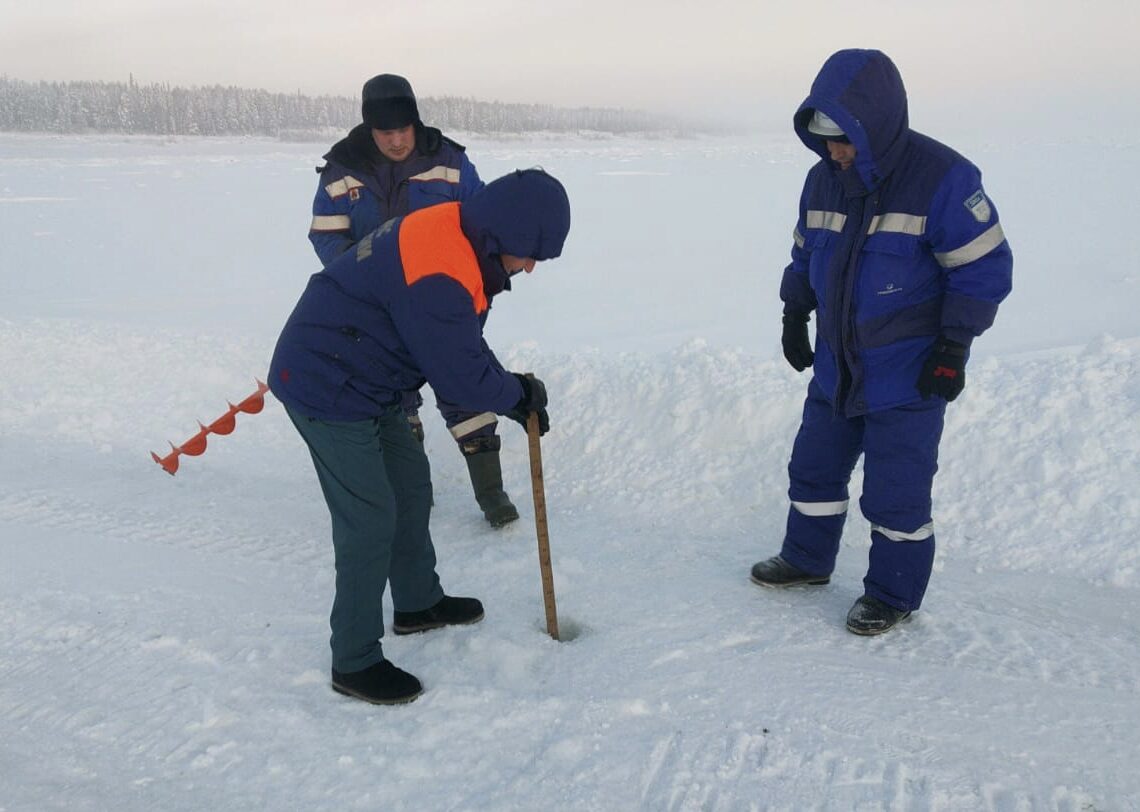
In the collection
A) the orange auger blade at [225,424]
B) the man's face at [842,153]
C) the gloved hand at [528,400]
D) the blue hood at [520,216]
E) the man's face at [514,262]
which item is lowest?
the orange auger blade at [225,424]

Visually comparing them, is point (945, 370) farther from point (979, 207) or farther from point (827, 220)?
point (827, 220)

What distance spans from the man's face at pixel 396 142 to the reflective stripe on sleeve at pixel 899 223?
2080 millimetres

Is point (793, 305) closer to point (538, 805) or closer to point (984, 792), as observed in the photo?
point (984, 792)

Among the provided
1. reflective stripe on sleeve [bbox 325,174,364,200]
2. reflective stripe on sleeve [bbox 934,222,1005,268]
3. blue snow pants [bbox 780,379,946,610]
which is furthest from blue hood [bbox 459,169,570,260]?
reflective stripe on sleeve [bbox 325,174,364,200]

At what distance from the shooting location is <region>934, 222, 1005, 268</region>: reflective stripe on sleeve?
2.69m

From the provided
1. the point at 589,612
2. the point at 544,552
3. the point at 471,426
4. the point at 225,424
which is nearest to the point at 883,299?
the point at 544,552

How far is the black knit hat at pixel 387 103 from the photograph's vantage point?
3.69m

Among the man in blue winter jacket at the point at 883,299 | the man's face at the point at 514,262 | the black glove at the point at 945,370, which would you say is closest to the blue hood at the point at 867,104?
the man in blue winter jacket at the point at 883,299

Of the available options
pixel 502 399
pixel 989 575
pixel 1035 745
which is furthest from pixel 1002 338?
pixel 502 399

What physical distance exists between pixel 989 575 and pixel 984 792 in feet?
4.83

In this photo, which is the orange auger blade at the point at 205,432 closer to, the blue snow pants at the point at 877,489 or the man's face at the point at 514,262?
the man's face at the point at 514,262

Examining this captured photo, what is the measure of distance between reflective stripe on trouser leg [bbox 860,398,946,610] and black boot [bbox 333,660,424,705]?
1.73 m

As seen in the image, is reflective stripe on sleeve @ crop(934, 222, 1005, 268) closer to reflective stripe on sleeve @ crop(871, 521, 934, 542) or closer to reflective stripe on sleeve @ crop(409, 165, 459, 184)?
reflective stripe on sleeve @ crop(871, 521, 934, 542)

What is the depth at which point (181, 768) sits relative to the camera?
251 cm
